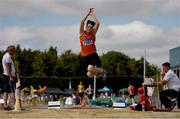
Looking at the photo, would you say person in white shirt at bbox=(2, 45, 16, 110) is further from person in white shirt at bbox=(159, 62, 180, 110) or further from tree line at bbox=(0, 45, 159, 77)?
tree line at bbox=(0, 45, 159, 77)

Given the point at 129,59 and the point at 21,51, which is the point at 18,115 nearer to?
the point at 21,51

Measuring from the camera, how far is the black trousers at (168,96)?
14406 millimetres

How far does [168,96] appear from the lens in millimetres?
14516

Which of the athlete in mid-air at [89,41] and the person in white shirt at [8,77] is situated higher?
the athlete in mid-air at [89,41]

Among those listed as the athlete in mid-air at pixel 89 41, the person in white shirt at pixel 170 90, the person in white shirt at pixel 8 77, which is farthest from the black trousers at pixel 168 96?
the person in white shirt at pixel 8 77

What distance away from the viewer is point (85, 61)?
15492mm

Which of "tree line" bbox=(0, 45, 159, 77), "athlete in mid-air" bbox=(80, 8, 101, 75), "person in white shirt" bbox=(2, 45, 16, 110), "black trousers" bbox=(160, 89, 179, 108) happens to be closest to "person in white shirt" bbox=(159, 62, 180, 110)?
"black trousers" bbox=(160, 89, 179, 108)

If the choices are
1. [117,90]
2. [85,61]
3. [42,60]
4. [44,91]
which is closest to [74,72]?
[42,60]

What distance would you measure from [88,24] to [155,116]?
188 inches

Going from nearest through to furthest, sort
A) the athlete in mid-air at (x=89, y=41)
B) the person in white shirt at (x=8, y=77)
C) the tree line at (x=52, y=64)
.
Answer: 1. the person in white shirt at (x=8, y=77)
2. the athlete in mid-air at (x=89, y=41)
3. the tree line at (x=52, y=64)

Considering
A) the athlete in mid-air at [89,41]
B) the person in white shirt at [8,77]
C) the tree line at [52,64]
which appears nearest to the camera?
the person in white shirt at [8,77]

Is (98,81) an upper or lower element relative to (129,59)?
lower

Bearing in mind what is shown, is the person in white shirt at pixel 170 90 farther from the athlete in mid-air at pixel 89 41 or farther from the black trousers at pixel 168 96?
the athlete in mid-air at pixel 89 41

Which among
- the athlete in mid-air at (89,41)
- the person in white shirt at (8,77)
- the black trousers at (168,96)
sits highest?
the athlete in mid-air at (89,41)
